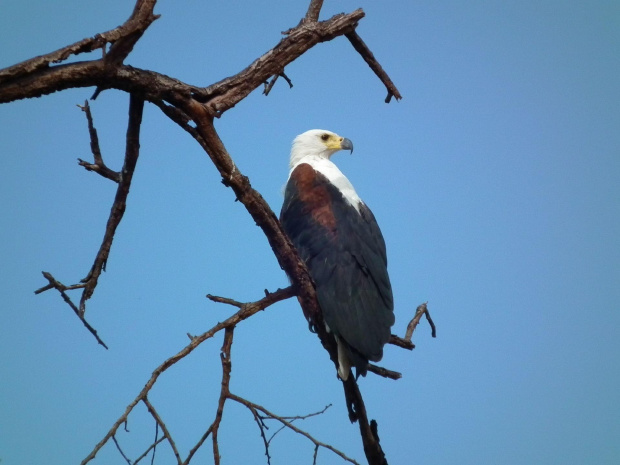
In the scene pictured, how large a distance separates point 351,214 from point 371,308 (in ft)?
2.50

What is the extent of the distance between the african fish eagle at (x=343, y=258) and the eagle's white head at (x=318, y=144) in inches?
29.4

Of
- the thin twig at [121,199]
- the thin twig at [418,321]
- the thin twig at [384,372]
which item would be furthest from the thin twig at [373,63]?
the thin twig at [384,372]

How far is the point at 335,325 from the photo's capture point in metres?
3.91

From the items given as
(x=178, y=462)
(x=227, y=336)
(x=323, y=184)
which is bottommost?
(x=178, y=462)

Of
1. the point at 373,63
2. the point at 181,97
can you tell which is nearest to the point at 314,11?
the point at 373,63

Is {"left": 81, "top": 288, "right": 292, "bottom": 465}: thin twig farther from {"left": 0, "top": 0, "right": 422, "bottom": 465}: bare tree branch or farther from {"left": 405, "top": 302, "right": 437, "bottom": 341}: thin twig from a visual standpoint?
{"left": 405, "top": 302, "right": 437, "bottom": 341}: thin twig

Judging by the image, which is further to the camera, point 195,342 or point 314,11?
point 314,11

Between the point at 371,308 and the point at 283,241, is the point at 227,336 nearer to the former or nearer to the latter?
the point at 283,241

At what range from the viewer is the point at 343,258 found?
4.29 metres

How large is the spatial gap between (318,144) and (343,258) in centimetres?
201

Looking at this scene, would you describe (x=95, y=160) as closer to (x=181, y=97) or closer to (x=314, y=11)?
(x=181, y=97)

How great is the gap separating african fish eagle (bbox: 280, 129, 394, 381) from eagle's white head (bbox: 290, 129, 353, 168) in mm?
746

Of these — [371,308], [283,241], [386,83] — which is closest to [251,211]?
[283,241]

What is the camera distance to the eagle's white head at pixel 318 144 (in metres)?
6.00
